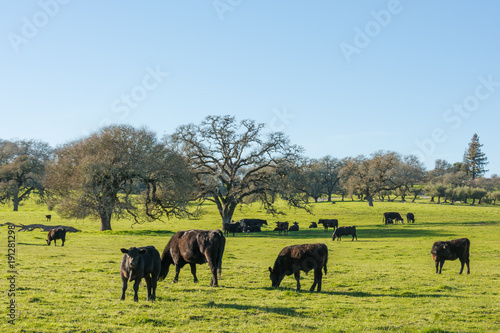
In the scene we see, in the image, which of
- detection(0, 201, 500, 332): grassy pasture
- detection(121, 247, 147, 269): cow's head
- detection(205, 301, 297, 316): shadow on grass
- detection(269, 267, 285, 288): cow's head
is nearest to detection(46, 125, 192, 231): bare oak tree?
detection(0, 201, 500, 332): grassy pasture

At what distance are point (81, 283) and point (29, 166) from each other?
60080 millimetres

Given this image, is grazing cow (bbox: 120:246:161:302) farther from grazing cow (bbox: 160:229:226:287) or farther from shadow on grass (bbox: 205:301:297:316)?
grazing cow (bbox: 160:229:226:287)

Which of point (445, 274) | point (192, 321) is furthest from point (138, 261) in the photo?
point (445, 274)

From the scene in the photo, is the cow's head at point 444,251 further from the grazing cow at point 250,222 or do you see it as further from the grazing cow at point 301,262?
the grazing cow at point 250,222

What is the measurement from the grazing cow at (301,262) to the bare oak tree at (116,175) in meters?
27.1

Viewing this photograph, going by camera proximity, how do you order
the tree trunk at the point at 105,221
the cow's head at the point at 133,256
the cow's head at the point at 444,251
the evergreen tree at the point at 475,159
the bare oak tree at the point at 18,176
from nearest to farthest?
the cow's head at the point at 133,256 < the cow's head at the point at 444,251 < the tree trunk at the point at 105,221 < the bare oak tree at the point at 18,176 < the evergreen tree at the point at 475,159

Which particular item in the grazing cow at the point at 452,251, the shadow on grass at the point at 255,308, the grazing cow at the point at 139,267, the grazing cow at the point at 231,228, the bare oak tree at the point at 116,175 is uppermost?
the bare oak tree at the point at 116,175

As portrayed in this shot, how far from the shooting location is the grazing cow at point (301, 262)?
12.5 metres

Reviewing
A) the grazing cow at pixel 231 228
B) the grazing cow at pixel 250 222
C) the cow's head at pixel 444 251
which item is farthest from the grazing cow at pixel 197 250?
the grazing cow at pixel 250 222

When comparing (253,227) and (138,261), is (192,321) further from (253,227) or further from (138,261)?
(253,227)

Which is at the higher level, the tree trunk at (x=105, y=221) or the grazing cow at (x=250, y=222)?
the tree trunk at (x=105, y=221)

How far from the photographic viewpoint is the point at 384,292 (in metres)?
12.6

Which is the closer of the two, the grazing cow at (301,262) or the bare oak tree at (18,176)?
the grazing cow at (301,262)

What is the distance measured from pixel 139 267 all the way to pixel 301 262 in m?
5.09
